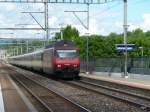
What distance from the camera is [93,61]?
6153cm

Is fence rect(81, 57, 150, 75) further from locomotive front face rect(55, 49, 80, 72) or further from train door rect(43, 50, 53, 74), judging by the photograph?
train door rect(43, 50, 53, 74)

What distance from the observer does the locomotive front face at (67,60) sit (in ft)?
145

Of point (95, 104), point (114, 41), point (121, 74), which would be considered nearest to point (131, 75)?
point (121, 74)

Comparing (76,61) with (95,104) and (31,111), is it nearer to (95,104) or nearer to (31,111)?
(95,104)

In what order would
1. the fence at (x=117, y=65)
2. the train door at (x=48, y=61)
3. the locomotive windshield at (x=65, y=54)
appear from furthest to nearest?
the train door at (x=48, y=61) < the locomotive windshield at (x=65, y=54) < the fence at (x=117, y=65)

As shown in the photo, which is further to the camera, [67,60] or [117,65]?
[117,65]

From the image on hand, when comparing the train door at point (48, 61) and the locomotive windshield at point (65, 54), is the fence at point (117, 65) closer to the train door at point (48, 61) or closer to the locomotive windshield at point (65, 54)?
the locomotive windshield at point (65, 54)

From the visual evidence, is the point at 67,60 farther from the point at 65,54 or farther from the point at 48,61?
the point at 48,61

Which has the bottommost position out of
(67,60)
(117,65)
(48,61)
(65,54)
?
(117,65)

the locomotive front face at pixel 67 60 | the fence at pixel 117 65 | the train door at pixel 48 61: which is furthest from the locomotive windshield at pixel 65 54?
the fence at pixel 117 65

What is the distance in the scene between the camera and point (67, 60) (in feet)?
146

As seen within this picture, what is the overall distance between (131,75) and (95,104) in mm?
24050

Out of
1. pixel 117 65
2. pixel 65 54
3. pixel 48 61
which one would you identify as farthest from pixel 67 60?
pixel 117 65

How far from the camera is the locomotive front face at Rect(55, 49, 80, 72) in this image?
4428 cm
